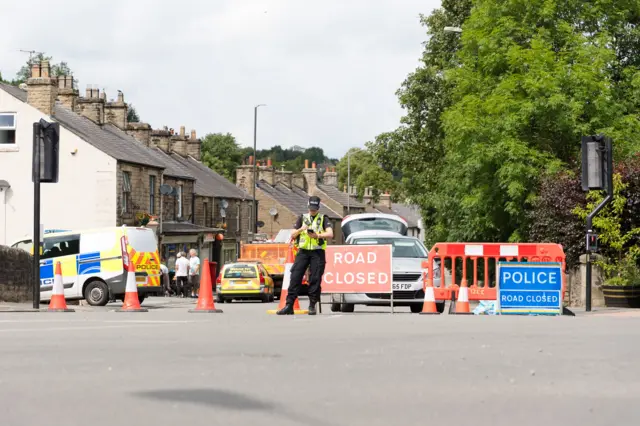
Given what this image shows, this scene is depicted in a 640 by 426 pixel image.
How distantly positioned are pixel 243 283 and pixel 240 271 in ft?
1.39

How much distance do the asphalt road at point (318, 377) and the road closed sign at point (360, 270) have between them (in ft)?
26.3

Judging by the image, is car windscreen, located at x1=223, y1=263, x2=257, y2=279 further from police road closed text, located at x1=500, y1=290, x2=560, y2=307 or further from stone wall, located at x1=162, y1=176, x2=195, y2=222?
stone wall, located at x1=162, y1=176, x2=195, y2=222

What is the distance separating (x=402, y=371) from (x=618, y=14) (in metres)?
33.8

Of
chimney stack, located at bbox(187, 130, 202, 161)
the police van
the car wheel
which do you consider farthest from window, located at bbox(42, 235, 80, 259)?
chimney stack, located at bbox(187, 130, 202, 161)

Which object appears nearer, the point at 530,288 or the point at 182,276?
the point at 530,288

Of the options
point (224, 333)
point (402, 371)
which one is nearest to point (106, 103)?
point (224, 333)

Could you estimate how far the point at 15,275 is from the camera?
25.4m

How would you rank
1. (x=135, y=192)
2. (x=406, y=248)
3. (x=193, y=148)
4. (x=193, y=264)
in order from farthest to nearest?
(x=193, y=148) < (x=135, y=192) < (x=193, y=264) < (x=406, y=248)

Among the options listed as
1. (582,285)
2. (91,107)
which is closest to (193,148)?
(91,107)

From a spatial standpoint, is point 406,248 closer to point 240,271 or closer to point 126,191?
point 240,271

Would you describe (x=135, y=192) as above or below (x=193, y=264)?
above

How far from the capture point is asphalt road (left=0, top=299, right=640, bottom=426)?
6.61 m

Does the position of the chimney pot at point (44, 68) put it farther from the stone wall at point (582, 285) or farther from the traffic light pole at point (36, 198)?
the traffic light pole at point (36, 198)

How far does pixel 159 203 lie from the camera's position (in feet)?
184
